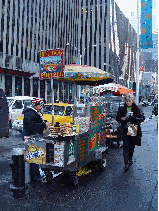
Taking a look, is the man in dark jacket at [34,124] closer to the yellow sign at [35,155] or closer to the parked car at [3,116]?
the yellow sign at [35,155]

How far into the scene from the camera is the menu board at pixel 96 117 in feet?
20.8

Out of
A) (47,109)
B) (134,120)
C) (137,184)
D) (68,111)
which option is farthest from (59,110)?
(137,184)

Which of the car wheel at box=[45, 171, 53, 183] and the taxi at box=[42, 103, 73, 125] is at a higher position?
the taxi at box=[42, 103, 73, 125]

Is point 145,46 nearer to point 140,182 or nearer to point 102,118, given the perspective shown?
point 102,118

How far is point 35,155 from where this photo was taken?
17.3 ft

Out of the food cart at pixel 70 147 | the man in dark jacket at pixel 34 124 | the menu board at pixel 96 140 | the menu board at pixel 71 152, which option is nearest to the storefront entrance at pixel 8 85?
the menu board at pixel 96 140

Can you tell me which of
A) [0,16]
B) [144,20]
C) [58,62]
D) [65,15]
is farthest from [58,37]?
[58,62]

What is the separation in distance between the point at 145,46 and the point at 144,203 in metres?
17.7

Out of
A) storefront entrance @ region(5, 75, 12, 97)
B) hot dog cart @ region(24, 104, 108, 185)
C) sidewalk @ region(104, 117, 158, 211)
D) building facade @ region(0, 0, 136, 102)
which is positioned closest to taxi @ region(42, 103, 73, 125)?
building facade @ region(0, 0, 136, 102)

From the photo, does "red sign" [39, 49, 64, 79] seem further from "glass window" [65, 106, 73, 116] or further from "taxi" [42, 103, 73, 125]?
"glass window" [65, 106, 73, 116]

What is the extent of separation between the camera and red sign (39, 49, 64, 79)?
22.3 feet

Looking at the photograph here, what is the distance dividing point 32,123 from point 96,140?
184cm

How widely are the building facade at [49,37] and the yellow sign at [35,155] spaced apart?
29.9 feet

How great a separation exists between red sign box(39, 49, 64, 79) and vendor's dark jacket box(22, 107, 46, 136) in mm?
1489
